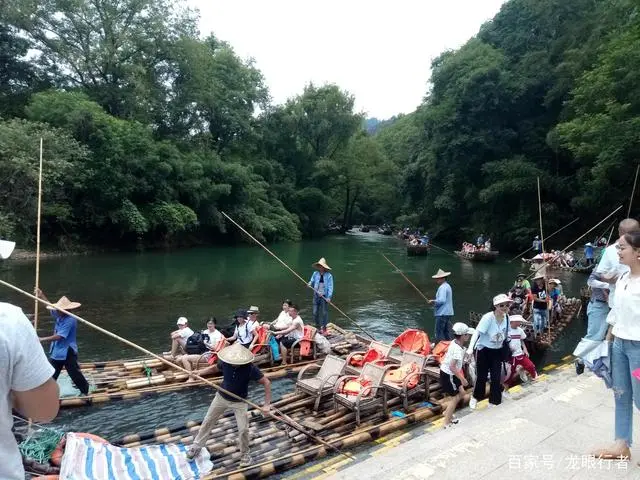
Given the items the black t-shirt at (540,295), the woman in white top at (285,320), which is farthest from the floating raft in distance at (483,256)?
the woman in white top at (285,320)

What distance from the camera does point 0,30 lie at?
3334cm

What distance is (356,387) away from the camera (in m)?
7.88

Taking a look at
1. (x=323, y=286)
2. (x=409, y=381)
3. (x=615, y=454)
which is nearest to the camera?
(x=615, y=454)

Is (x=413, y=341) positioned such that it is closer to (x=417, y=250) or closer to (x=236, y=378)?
(x=236, y=378)

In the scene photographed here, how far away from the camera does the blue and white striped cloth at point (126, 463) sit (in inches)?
203

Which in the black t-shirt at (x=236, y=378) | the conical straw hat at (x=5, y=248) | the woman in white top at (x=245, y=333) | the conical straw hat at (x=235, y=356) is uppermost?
the conical straw hat at (x=5, y=248)

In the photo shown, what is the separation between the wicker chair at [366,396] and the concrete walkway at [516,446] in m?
0.64

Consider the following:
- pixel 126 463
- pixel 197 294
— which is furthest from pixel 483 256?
pixel 126 463

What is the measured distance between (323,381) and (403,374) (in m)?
1.57

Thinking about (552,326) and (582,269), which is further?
(582,269)

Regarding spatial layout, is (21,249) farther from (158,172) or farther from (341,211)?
(341,211)

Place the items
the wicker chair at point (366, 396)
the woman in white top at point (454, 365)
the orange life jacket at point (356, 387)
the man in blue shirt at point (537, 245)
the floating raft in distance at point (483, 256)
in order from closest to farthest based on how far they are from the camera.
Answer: the woman in white top at point (454, 365) < the wicker chair at point (366, 396) < the orange life jacket at point (356, 387) < the floating raft in distance at point (483, 256) < the man in blue shirt at point (537, 245)

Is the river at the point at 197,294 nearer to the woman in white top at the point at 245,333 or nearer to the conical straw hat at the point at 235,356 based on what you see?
the woman in white top at the point at 245,333

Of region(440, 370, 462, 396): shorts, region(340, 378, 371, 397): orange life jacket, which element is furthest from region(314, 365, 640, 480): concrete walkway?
region(340, 378, 371, 397): orange life jacket
